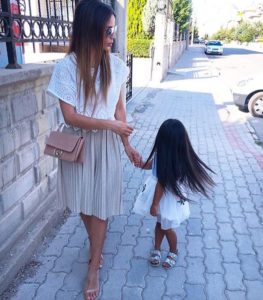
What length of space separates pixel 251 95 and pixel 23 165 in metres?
6.89

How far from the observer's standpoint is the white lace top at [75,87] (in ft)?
6.46

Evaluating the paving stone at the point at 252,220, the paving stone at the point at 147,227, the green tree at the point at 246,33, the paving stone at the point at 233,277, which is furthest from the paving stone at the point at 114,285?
the green tree at the point at 246,33

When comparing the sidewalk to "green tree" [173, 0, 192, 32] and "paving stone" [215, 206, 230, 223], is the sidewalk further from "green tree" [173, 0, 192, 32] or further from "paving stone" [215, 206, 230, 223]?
"green tree" [173, 0, 192, 32]

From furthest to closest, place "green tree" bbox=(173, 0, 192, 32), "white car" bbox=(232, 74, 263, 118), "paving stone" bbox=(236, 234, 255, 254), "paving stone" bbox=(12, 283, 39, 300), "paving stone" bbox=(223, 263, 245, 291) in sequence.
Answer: "green tree" bbox=(173, 0, 192, 32) < "white car" bbox=(232, 74, 263, 118) < "paving stone" bbox=(236, 234, 255, 254) < "paving stone" bbox=(223, 263, 245, 291) < "paving stone" bbox=(12, 283, 39, 300)

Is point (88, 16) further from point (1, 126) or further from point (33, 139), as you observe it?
point (33, 139)

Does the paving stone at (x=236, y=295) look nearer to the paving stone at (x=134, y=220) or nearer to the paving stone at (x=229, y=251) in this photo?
the paving stone at (x=229, y=251)

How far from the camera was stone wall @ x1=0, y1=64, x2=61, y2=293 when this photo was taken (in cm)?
235

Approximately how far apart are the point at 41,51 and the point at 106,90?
9.32ft

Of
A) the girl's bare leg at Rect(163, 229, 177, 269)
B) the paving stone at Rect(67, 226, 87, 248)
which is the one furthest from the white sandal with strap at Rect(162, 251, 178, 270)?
the paving stone at Rect(67, 226, 87, 248)

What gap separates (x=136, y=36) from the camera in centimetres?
2042

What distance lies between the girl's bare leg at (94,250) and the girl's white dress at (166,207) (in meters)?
0.34

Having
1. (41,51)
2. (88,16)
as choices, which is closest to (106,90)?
(88,16)

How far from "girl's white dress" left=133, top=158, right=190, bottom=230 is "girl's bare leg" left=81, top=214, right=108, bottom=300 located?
1.13 feet

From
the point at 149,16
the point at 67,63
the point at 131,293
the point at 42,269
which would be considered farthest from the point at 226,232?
the point at 149,16
